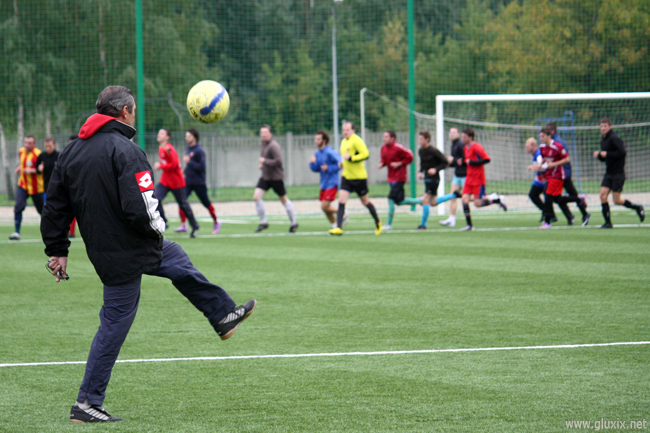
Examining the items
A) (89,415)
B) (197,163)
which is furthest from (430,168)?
(89,415)

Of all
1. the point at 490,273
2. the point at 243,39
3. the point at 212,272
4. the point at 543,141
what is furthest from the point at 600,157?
the point at 243,39

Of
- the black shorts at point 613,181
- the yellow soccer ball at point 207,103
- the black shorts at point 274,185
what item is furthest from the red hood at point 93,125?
the black shorts at point 613,181

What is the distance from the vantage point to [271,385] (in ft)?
16.6

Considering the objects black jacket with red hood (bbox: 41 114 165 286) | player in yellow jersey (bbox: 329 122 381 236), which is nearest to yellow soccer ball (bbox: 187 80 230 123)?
black jacket with red hood (bbox: 41 114 165 286)

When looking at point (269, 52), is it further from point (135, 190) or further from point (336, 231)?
point (135, 190)

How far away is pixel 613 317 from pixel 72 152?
4.78 metres

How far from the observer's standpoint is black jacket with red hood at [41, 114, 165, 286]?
433cm

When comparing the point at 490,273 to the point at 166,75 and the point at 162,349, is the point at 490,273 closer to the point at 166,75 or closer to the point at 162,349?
the point at 162,349

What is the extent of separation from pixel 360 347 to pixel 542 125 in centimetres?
2045

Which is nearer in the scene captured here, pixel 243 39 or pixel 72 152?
pixel 72 152

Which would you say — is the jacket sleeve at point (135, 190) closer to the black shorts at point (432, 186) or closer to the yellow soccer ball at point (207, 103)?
the yellow soccer ball at point (207, 103)

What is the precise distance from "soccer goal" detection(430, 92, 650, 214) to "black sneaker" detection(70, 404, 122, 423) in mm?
16321

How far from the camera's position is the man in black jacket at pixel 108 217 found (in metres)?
4.34

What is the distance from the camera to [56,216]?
450 centimetres
